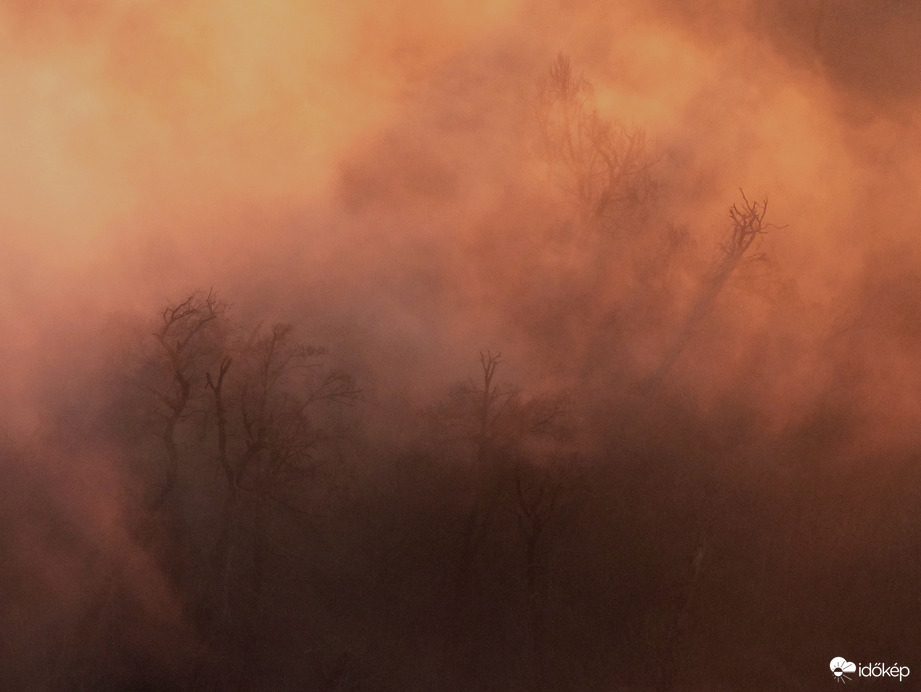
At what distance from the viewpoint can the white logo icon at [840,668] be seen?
10.4 meters

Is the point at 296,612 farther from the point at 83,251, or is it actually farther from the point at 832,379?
the point at 832,379

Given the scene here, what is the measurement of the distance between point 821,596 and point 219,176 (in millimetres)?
7718

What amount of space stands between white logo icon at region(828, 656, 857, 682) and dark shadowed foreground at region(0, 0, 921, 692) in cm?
8

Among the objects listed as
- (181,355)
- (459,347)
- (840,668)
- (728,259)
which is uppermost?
(728,259)

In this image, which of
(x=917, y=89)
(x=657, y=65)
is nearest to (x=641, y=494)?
(x=657, y=65)

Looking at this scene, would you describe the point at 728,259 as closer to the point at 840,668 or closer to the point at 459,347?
the point at 459,347

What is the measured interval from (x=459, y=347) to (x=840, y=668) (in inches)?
196

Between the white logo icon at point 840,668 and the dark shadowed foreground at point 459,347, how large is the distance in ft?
0.27

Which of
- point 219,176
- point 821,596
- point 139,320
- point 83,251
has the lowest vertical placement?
point 821,596

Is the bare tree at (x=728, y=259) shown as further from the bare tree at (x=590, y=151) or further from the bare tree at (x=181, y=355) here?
the bare tree at (x=181, y=355)

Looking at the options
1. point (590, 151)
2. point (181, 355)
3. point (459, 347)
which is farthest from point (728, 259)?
point (181, 355)

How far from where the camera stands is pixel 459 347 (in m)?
11.0

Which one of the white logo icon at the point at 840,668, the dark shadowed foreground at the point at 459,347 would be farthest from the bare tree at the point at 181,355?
the white logo icon at the point at 840,668

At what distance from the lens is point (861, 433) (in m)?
10.9
